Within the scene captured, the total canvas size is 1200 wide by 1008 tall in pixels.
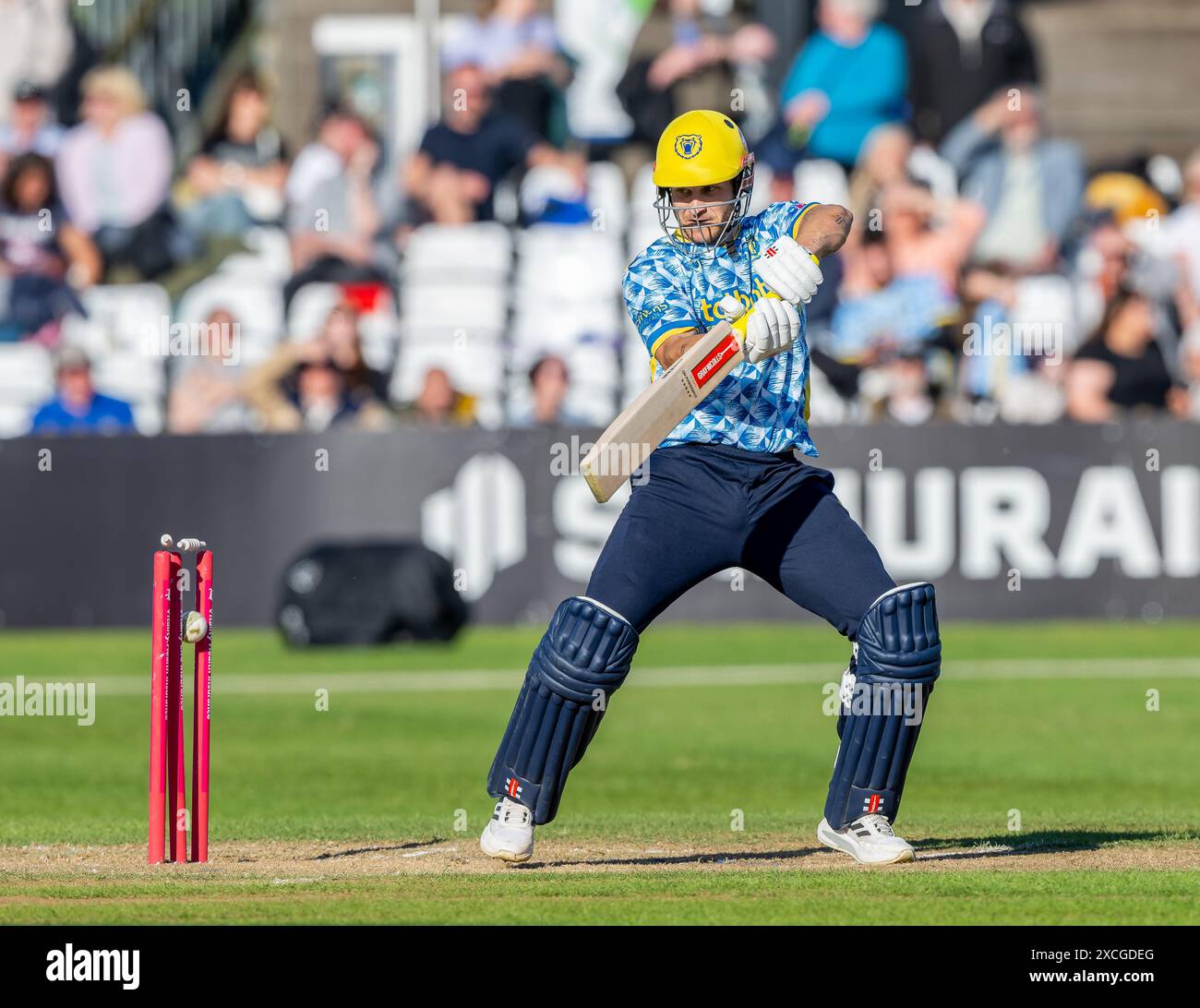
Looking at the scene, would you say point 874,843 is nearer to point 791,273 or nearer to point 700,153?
point 791,273

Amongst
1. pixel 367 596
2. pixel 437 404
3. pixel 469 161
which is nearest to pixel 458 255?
pixel 469 161

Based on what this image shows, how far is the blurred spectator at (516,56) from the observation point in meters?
21.5

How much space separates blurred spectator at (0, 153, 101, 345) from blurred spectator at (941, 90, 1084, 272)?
7.78 m

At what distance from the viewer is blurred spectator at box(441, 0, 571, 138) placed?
21484mm

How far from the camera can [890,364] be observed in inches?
746

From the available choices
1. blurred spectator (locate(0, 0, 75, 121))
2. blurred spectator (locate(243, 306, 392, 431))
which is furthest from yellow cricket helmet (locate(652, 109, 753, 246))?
blurred spectator (locate(0, 0, 75, 121))

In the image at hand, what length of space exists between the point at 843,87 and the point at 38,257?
721 cm

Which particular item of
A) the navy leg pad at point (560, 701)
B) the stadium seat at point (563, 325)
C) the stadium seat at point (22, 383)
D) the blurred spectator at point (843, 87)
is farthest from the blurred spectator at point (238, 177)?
the navy leg pad at point (560, 701)

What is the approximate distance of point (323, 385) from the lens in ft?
63.3

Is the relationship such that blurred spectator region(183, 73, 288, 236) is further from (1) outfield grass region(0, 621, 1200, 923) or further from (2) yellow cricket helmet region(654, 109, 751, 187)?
(2) yellow cricket helmet region(654, 109, 751, 187)

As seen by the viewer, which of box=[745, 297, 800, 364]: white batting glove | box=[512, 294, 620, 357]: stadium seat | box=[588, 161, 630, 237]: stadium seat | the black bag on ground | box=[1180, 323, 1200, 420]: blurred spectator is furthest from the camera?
box=[588, 161, 630, 237]: stadium seat
